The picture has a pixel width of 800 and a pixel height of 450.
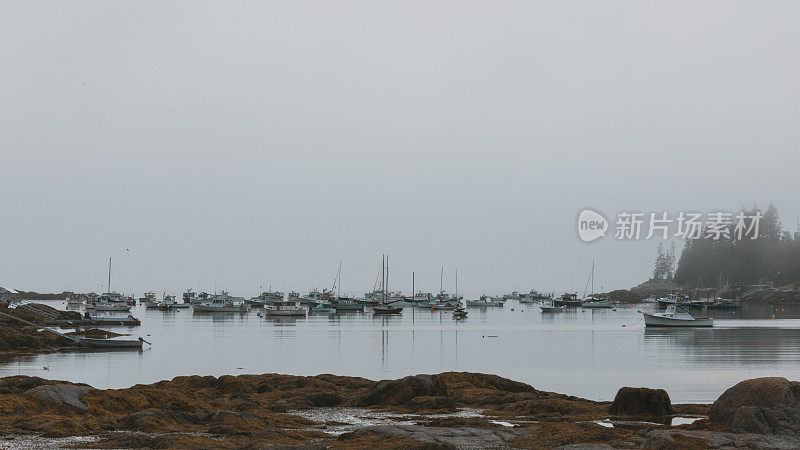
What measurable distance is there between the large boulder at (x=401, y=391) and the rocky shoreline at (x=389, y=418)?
42 millimetres

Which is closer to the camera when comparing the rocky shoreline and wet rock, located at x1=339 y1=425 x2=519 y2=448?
the rocky shoreline

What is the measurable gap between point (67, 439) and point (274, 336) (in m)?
74.9

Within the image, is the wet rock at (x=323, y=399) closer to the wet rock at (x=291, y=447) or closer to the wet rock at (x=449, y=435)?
the wet rock at (x=449, y=435)

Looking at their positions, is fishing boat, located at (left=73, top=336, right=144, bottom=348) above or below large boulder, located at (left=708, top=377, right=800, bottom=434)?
below

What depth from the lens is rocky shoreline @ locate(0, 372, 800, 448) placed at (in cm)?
1986

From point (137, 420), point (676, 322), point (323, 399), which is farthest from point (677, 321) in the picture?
point (137, 420)

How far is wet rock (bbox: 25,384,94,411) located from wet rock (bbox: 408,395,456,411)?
1039cm

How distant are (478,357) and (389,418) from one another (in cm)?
4358

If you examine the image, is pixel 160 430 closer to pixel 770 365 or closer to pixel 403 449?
pixel 403 449

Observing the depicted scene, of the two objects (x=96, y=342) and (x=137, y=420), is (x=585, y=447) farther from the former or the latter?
(x=96, y=342)

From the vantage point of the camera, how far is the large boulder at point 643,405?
2605 centimetres

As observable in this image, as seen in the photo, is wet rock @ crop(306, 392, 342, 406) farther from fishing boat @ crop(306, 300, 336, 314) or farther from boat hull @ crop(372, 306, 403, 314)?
fishing boat @ crop(306, 300, 336, 314)

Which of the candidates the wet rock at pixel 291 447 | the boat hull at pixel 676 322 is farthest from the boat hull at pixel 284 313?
the wet rock at pixel 291 447

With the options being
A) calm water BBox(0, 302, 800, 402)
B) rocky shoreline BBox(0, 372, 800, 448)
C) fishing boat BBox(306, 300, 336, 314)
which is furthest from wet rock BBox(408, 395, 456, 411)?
fishing boat BBox(306, 300, 336, 314)
